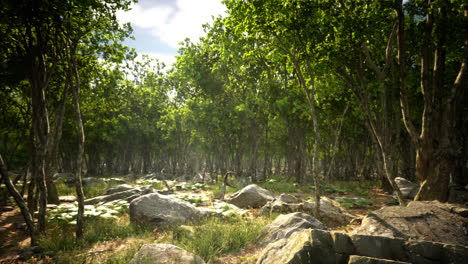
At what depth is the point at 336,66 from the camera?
9.94m

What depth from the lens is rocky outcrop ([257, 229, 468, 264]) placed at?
3695 mm

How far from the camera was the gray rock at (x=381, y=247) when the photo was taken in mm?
3918

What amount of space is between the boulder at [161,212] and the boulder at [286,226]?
11.2 feet

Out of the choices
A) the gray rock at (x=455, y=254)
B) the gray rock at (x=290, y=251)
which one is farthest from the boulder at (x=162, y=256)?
the gray rock at (x=455, y=254)

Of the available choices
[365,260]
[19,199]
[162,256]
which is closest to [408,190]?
[365,260]

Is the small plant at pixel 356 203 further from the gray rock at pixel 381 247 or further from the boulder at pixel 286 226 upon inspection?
the gray rock at pixel 381 247

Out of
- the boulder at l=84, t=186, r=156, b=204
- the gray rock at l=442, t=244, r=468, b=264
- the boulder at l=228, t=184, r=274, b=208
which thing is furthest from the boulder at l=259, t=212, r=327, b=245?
the boulder at l=84, t=186, r=156, b=204

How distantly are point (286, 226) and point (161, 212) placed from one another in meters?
4.86

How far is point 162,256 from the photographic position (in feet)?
16.6

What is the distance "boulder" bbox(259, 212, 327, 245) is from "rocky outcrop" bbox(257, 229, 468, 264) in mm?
2425

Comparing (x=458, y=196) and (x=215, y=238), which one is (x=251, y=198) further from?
(x=458, y=196)

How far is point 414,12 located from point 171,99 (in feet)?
105

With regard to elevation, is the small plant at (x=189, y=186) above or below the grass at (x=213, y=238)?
below

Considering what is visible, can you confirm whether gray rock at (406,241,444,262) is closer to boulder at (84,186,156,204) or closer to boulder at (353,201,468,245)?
boulder at (353,201,468,245)
